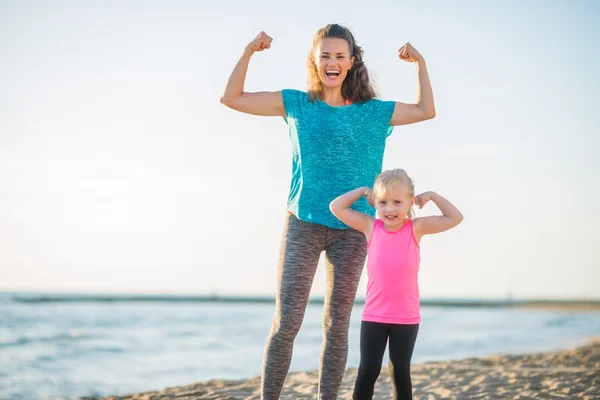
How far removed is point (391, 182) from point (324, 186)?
1.22ft

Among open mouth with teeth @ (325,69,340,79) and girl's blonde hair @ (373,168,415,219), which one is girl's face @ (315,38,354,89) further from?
girl's blonde hair @ (373,168,415,219)

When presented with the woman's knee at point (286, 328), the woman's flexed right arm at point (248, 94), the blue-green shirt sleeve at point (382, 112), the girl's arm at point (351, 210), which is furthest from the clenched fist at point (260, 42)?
the woman's knee at point (286, 328)

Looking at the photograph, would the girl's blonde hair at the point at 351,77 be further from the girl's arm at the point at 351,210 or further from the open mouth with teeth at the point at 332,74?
the girl's arm at the point at 351,210

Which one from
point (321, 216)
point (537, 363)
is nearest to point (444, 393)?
point (321, 216)

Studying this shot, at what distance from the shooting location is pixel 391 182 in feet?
11.3

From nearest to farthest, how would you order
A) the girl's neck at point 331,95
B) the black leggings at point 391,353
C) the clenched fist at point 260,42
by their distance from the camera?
the black leggings at point 391,353
the clenched fist at point 260,42
the girl's neck at point 331,95

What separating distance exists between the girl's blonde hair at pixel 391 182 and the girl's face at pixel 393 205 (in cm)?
1

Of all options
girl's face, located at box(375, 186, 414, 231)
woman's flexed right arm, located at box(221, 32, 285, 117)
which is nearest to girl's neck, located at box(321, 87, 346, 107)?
woman's flexed right arm, located at box(221, 32, 285, 117)

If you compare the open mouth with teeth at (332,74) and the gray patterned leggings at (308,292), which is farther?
the open mouth with teeth at (332,74)

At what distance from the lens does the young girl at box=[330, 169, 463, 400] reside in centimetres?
340

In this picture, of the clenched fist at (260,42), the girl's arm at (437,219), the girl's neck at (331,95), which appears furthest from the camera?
the girl's neck at (331,95)

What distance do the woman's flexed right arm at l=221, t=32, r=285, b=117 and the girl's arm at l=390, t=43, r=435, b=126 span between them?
65cm

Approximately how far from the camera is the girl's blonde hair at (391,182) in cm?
344

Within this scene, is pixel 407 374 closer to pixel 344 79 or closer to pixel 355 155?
pixel 355 155
